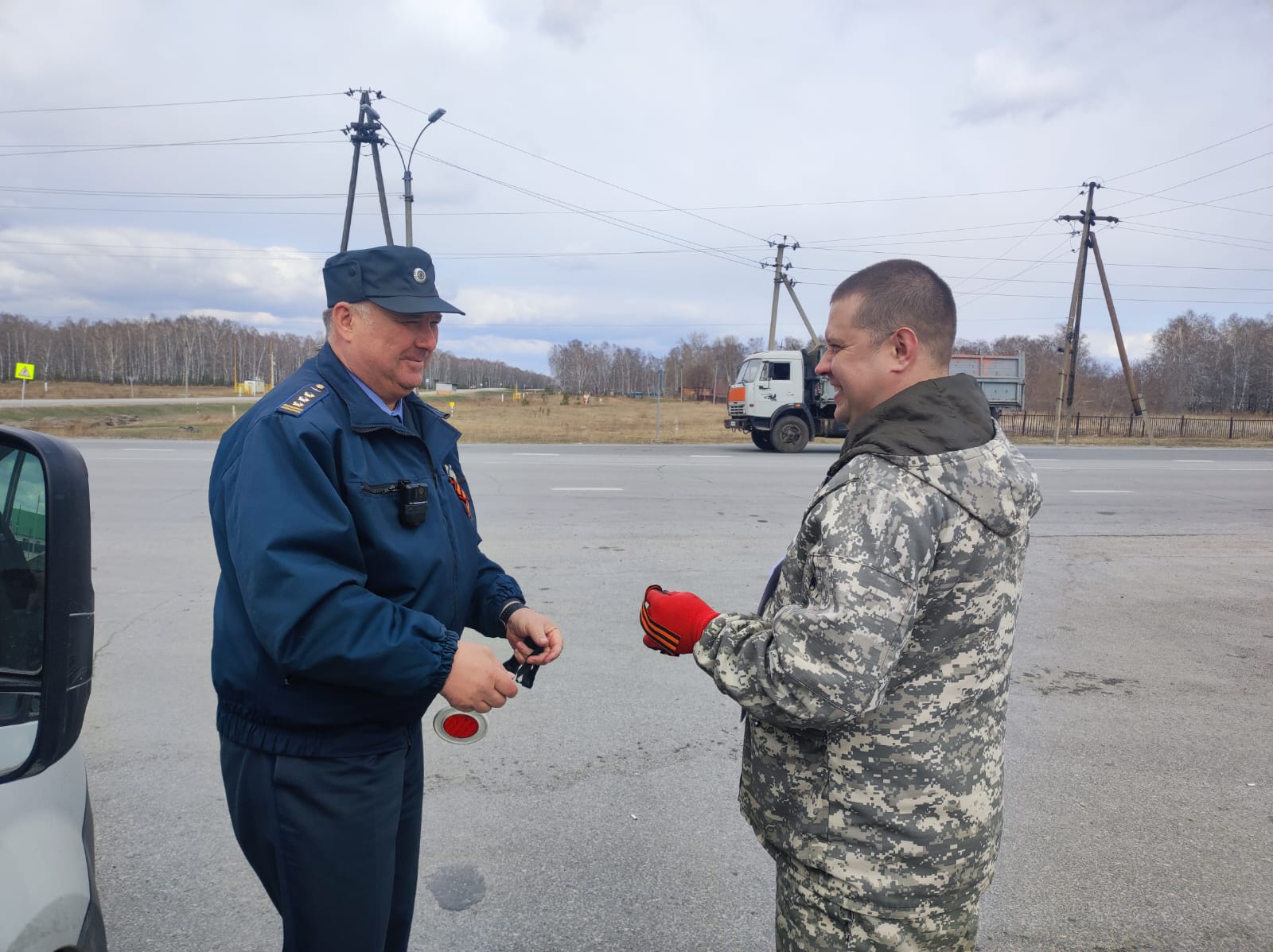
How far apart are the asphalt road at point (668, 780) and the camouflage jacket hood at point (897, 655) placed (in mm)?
1081

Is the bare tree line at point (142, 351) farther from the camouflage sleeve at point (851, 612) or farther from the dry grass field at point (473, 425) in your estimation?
the camouflage sleeve at point (851, 612)

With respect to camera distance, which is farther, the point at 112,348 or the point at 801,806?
the point at 112,348

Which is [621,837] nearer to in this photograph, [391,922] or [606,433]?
[391,922]

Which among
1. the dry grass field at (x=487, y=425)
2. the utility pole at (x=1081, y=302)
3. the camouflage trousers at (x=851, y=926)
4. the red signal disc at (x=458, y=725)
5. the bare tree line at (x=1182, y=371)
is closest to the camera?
the camouflage trousers at (x=851, y=926)

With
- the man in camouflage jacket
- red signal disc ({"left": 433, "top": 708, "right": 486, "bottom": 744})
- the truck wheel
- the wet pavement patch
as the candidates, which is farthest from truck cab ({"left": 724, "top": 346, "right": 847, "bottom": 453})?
the man in camouflage jacket

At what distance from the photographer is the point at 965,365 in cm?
2434

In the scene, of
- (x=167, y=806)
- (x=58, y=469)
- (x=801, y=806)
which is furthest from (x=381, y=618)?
(x=167, y=806)

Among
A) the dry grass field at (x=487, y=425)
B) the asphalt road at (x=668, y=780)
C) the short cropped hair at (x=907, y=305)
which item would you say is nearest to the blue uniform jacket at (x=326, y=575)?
the short cropped hair at (x=907, y=305)

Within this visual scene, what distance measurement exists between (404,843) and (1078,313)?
32436 millimetres

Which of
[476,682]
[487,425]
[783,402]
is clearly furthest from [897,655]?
[487,425]

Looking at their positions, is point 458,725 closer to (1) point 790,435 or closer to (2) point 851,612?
(2) point 851,612

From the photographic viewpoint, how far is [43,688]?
1.33 m

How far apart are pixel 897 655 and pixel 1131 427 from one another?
37228 mm

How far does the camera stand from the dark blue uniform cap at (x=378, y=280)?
75.5 inches
